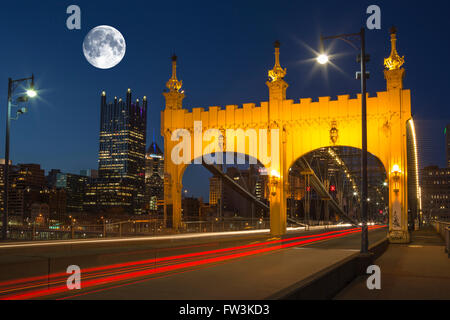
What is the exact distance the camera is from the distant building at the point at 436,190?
164 m

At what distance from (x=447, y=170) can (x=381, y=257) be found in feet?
557

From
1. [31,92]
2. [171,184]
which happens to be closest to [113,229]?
[171,184]

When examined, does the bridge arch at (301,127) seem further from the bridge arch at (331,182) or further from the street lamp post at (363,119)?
the street lamp post at (363,119)

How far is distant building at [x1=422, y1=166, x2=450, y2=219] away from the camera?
164125mm

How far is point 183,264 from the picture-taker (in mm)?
15195

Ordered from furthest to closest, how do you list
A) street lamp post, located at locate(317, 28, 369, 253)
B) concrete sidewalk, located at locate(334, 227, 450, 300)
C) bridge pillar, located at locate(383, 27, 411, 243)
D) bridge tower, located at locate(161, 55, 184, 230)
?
bridge tower, located at locate(161, 55, 184, 230), bridge pillar, located at locate(383, 27, 411, 243), street lamp post, located at locate(317, 28, 369, 253), concrete sidewalk, located at locate(334, 227, 450, 300)

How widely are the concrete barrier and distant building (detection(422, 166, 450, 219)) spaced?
523ft

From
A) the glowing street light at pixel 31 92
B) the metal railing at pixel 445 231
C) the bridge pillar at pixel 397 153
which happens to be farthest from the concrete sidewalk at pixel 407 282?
the glowing street light at pixel 31 92

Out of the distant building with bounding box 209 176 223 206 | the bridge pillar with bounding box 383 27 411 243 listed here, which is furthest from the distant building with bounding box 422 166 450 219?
the bridge pillar with bounding box 383 27 411 243

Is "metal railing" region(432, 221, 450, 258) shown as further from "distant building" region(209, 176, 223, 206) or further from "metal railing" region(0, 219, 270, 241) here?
"distant building" region(209, 176, 223, 206)

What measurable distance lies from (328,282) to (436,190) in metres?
176

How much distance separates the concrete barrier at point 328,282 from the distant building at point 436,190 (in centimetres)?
15932

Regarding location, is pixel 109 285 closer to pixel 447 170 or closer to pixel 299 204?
pixel 299 204

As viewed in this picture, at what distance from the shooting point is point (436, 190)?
6658 inches
